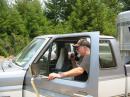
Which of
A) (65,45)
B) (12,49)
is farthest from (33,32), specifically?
(65,45)

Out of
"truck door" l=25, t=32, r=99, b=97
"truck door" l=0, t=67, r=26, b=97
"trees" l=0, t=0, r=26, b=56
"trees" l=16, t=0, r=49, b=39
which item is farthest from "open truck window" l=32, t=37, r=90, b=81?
"trees" l=16, t=0, r=49, b=39

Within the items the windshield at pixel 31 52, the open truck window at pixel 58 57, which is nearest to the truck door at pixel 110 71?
the open truck window at pixel 58 57

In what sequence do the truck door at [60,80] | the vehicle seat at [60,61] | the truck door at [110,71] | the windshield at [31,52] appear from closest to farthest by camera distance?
the truck door at [60,80] < the windshield at [31,52] < the truck door at [110,71] < the vehicle seat at [60,61]

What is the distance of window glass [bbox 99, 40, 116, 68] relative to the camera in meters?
5.41

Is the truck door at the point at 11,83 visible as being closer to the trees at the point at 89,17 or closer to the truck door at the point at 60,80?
the truck door at the point at 60,80

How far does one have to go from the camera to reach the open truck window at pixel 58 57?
5.12m

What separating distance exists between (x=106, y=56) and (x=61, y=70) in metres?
0.74

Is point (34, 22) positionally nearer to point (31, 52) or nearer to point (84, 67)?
point (31, 52)

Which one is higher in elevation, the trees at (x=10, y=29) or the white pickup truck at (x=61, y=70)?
the white pickup truck at (x=61, y=70)

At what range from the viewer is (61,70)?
550 centimetres

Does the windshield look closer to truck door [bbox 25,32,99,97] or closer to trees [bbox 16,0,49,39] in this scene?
truck door [bbox 25,32,99,97]

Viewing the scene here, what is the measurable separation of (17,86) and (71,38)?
113 cm

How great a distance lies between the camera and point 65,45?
19.0 feet

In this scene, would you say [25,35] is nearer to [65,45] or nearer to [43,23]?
[43,23]
